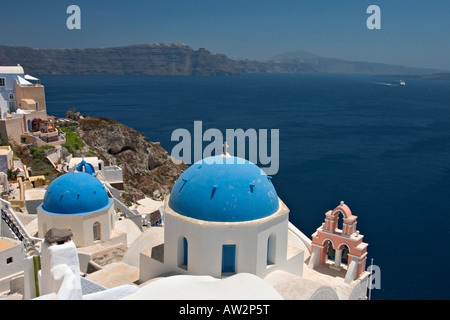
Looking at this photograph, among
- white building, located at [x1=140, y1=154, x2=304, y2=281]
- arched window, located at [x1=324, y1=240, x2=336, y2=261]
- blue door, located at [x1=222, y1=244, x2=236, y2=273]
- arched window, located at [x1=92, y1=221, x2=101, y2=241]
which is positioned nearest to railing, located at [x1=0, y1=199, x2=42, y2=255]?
arched window, located at [x1=92, y1=221, x2=101, y2=241]

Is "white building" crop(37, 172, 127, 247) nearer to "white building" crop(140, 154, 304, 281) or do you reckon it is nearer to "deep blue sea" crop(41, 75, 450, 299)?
"white building" crop(140, 154, 304, 281)

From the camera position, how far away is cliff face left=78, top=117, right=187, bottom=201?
45250 mm

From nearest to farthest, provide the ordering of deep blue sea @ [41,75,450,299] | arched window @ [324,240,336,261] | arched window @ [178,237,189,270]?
1. arched window @ [178,237,189,270]
2. arched window @ [324,240,336,261]
3. deep blue sea @ [41,75,450,299]

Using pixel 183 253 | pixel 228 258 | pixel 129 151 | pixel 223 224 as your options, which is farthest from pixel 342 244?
pixel 129 151

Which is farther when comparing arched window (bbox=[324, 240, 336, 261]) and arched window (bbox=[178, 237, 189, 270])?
arched window (bbox=[324, 240, 336, 261])

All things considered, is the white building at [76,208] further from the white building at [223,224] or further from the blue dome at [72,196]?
the white building at [223,224]

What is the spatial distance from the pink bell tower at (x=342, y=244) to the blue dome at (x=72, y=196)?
9399mm

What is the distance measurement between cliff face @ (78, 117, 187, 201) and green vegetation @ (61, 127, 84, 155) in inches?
68.0

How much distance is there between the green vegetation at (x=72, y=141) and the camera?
1567 inches

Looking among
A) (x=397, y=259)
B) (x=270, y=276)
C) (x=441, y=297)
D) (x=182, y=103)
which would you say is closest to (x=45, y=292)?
(x=270, y=276)

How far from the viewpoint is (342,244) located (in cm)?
1567

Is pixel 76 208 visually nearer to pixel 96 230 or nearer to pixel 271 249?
pixel 96 230

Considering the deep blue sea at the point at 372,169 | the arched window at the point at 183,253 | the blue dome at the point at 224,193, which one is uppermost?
the blue dome at the point at 224,193

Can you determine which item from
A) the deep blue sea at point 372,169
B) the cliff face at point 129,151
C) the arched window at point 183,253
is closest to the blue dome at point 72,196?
the arched window at point 183,253
